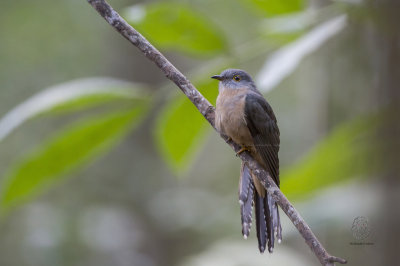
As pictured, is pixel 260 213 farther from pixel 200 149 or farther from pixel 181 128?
pixel 200 149

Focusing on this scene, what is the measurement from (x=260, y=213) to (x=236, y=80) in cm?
94

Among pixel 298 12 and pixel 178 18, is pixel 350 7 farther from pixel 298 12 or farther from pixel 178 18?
pixel 178 18

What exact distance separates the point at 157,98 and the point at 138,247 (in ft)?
17.8

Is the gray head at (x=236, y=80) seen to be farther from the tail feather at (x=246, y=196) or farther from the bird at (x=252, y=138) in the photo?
the tail feather at (x=246, y=196)

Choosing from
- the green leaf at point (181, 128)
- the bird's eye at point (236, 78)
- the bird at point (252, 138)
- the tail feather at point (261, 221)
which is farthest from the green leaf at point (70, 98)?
the bird's eye at point (236, 78)

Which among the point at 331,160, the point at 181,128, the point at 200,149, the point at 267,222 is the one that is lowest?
the point at 267,222

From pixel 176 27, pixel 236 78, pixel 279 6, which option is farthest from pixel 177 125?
pixel 236 78

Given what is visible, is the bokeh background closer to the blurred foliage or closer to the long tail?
the blurred foliage

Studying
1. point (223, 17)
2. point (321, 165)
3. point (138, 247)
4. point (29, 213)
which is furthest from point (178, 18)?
point (223, 17)

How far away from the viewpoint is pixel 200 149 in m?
3.81

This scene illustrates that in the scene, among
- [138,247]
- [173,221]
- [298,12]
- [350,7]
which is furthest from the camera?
[138,247]

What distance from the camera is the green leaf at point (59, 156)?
1.95 meters

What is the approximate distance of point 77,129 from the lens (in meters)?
2.01

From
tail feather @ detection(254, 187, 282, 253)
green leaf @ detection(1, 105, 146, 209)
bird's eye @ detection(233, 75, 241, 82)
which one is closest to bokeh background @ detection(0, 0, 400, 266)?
green leaf @ detection(1, 105, 146, 209)
